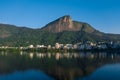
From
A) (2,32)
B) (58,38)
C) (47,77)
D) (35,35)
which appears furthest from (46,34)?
(47,77)

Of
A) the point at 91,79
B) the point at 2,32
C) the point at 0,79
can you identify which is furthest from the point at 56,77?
the point at 2,32

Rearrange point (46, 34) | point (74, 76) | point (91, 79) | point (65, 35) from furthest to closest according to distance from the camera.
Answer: point (46, 34)
point (65, 35)
point (74, 76)
point (91, 79)

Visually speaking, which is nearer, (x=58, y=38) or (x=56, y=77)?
(x=56, y=77)

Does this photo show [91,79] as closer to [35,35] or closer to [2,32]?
[35,35]

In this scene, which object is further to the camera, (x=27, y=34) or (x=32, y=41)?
(x=27, y=34)

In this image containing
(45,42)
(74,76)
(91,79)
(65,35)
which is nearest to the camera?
(91,79)

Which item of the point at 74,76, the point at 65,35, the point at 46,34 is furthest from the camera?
the point at 46,34

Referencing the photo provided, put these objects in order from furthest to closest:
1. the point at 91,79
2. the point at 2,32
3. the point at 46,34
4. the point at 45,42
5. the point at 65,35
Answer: the point at 2,32, the point at 46,34, the point at 65,35, the point at 45,42, the point at 91,79

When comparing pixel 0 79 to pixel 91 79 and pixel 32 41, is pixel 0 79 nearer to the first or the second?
pixel 91 79

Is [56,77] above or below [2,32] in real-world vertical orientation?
below
